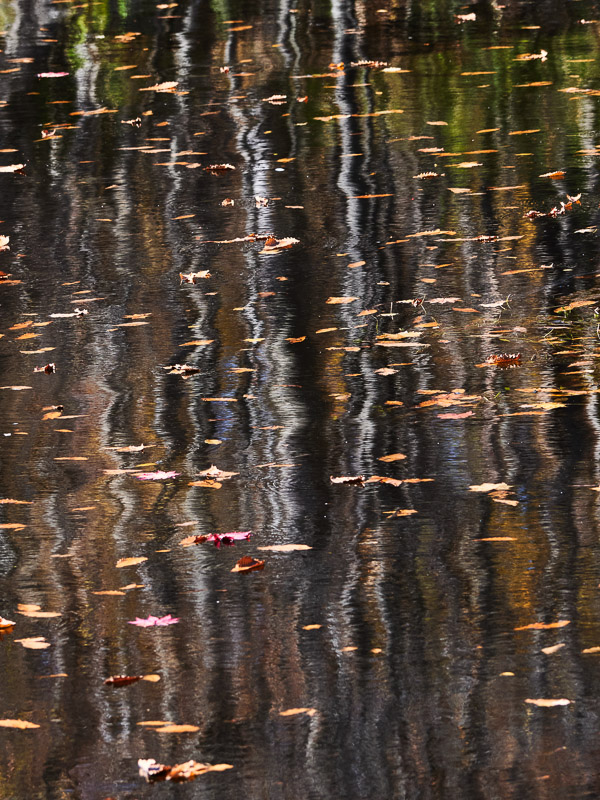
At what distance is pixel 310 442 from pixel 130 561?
1.18 metres

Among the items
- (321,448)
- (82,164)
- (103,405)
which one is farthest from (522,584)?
(82,164)

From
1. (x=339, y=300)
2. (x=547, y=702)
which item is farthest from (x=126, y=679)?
(x=339, y=300)

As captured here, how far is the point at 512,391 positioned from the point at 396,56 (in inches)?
336

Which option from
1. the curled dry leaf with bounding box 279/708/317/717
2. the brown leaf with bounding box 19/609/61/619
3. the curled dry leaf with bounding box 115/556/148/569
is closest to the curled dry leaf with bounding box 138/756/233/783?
the curled dry leaf with bounding box 279/708/317/717

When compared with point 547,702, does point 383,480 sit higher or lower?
higher

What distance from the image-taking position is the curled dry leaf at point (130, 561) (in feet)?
16.0

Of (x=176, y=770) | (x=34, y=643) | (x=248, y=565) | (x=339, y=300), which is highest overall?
(x=339, y=300)

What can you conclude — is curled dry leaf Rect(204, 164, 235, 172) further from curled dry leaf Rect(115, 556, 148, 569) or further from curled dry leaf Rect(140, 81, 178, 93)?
curled dry leaf Rect(115, 556, 148, 569)

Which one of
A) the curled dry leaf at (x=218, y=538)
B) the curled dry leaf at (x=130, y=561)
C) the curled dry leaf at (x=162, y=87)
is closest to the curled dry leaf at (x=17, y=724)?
the curled dry leaf at (x=130, y=561)

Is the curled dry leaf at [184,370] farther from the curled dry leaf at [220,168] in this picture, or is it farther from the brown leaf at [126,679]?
the curled dry leaf at [220,168]

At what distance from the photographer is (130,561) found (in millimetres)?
4898

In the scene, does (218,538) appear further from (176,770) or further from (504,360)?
(504,360)

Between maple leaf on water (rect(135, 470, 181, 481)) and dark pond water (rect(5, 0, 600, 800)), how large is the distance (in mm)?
39

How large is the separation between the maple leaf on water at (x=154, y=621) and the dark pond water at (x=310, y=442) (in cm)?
3
